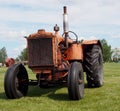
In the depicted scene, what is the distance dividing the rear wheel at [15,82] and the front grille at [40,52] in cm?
48

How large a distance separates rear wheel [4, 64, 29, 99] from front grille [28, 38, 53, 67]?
476 mm

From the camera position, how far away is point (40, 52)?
10523 millimetres

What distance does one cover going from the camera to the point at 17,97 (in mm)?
10273

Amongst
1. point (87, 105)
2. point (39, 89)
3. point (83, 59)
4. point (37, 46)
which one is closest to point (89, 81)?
point (83, 59)

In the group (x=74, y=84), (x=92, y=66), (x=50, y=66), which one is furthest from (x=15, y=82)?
(x=92, y=66)

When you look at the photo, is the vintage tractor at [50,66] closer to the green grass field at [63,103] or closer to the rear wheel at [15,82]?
the rear wheel at [15,82]

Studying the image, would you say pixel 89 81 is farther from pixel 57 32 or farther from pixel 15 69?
pixel 15 69

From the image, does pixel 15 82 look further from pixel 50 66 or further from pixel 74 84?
pixel 74 84

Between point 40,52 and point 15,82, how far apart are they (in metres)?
1.13

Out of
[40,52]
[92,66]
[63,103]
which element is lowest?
[63,103]

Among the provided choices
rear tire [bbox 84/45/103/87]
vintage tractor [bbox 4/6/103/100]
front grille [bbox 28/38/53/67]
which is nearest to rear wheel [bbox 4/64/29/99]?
vintage tractor [bbox 4/6/103/100]

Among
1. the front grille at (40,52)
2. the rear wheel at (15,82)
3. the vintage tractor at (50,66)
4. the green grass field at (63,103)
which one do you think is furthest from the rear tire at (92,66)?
the rear wheel at (15,82)

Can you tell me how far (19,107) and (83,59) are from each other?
4441 millimetres

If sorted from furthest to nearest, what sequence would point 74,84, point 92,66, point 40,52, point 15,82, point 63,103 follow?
1. point 92,66
2. point 40,52
3. point 15,82
4. point 74,84
5. point 63,103
